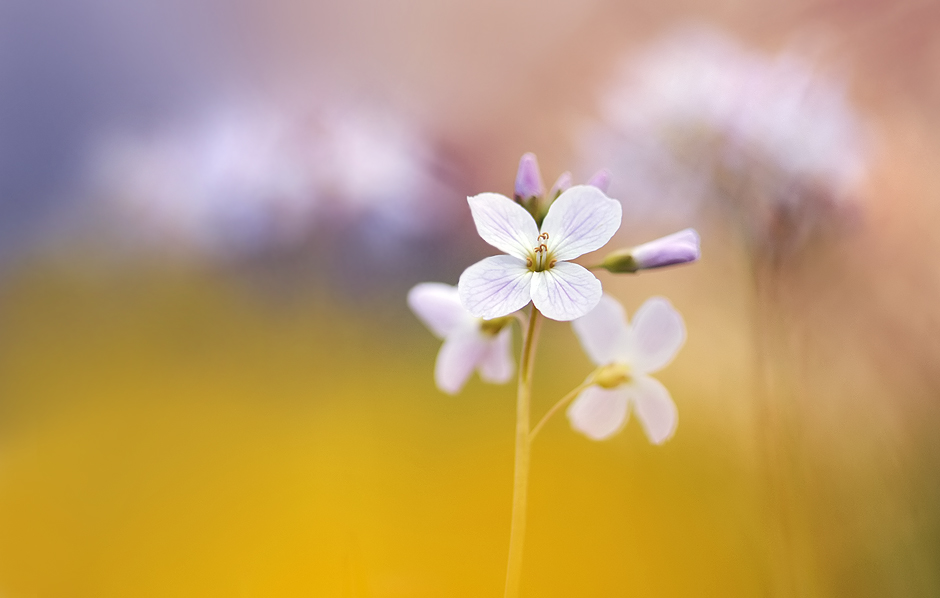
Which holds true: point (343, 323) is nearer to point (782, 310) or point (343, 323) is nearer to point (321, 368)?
point (321, 368)

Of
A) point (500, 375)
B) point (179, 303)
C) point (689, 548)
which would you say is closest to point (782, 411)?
point (689, 548)

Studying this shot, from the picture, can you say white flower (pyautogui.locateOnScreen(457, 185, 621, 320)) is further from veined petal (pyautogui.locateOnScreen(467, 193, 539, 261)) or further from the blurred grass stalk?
the blurred grass stalk

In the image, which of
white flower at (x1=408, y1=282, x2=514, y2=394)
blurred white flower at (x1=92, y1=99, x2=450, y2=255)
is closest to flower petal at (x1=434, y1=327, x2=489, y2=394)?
white flower at (x1=408, y1=282, x2=514, y2=394)

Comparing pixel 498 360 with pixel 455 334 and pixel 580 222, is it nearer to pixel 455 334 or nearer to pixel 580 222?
pixel 455 334

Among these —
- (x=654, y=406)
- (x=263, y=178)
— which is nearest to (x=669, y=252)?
(x=654, y=406)

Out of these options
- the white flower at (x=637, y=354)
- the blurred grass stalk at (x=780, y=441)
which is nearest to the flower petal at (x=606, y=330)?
the white flower at (x=637, y=354)

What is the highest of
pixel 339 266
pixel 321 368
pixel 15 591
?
pixel 339 266
